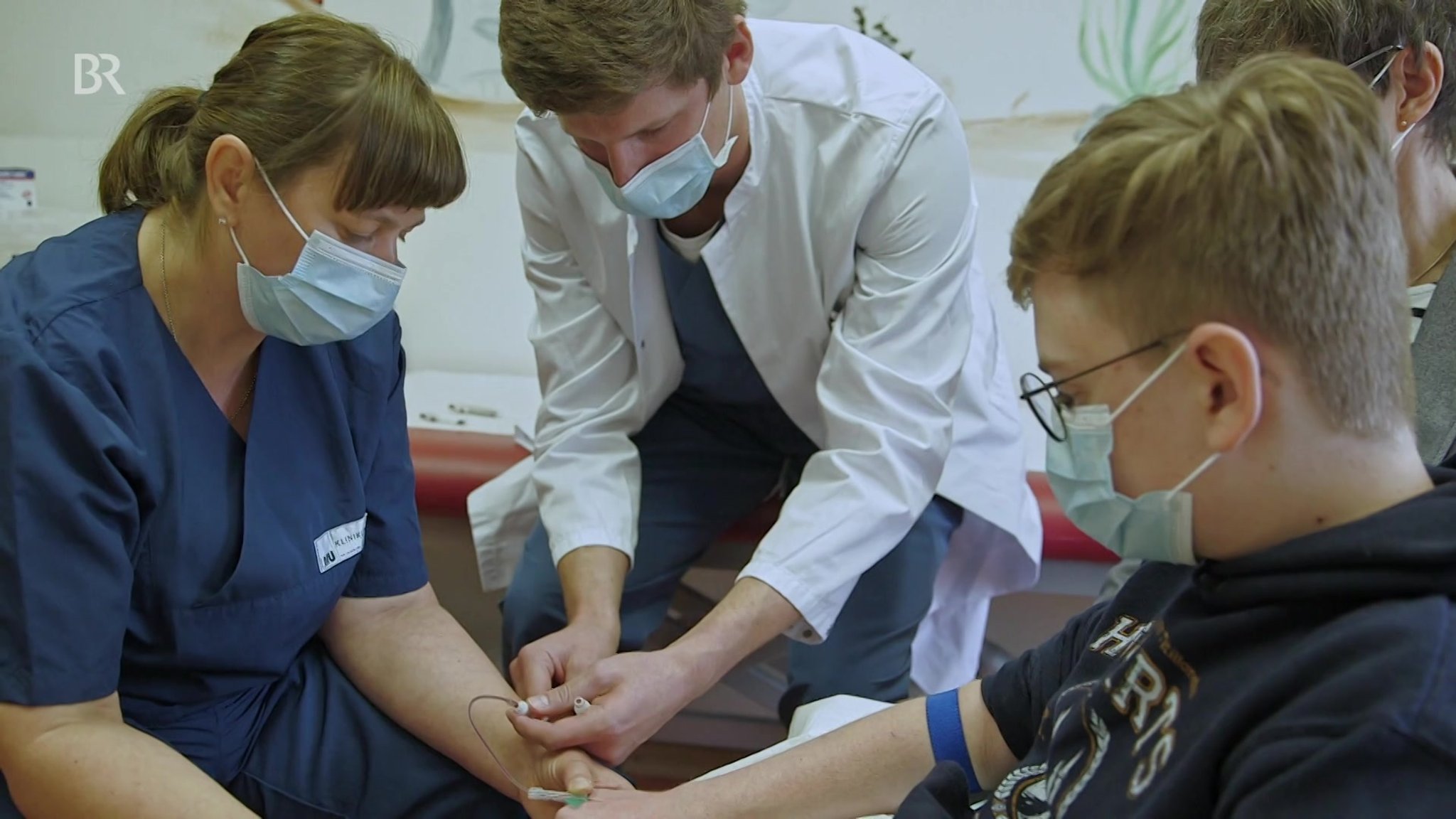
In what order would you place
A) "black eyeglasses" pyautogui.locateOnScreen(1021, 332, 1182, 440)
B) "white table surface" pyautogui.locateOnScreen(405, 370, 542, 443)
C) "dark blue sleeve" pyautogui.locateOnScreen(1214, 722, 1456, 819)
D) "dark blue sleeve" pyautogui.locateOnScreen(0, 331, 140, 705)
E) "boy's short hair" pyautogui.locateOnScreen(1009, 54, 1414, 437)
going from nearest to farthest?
1. "dark blue sleeve" pyautogui.locateOnScreen(1214, 722, 1456, 819)
2. "boy's short hair" pyautogui.locateOnScreen(1009, 54, 1414, 437)
3. "black eyeglasses" pyautogui.locateOnScreen(1021, 332, 1182, 440)
4. "dark blue sleeve" pyautogui.locateOnScreen(0, 331, 140, 705)
5. "white table surface" pyautogui.locateOnScreen(405, 370, 542, 443)

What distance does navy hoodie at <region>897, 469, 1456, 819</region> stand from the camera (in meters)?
0.71

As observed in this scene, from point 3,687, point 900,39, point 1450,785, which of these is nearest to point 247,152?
point 3,687

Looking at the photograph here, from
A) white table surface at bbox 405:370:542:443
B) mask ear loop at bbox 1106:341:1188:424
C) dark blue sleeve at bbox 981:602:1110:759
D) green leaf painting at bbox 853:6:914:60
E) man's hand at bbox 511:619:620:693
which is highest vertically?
mask ear loop at bbox 1106:341:1188:424

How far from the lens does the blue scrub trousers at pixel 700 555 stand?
6.04 ft

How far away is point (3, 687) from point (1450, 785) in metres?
1.18

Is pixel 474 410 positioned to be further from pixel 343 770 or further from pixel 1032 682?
pixel 1032 682

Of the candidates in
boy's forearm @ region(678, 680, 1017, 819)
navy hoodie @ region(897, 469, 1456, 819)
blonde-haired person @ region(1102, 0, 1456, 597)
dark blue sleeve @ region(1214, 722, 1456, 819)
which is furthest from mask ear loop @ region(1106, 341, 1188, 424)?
blonde-haired person @ region(1102, 0, 1456, 597)

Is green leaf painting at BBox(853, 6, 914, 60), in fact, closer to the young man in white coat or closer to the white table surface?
the young man in white coat

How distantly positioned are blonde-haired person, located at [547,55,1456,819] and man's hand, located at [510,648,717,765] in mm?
646

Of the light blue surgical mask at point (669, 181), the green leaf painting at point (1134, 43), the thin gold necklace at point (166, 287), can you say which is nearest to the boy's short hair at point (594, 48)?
the light blue surgical mask at point (669, 181)

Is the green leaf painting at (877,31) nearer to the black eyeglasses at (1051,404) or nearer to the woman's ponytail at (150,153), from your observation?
the woman's ponytail at (150,153)

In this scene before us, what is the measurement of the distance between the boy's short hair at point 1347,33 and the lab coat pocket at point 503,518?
1.25 metres

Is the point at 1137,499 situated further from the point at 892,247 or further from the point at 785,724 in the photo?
the point at 785,724

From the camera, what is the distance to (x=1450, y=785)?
2.27ft
